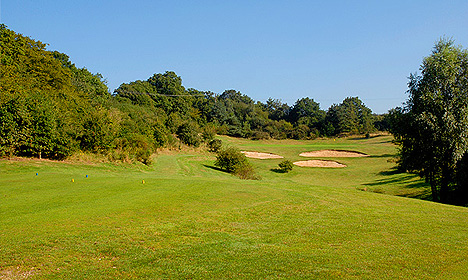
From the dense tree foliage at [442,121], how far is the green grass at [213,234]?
7.54 metres

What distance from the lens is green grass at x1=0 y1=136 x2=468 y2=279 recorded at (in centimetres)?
570

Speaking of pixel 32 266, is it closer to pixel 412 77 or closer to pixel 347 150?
pixel 412 77

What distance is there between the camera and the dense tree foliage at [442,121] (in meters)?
18.3

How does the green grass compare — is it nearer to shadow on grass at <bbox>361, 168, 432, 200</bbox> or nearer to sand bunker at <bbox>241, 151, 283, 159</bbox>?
shadow on grass at <bbox>361, 168, 432, 200</bbox>

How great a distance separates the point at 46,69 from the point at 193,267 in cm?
4501

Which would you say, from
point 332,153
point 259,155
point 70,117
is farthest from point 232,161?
point 332,153

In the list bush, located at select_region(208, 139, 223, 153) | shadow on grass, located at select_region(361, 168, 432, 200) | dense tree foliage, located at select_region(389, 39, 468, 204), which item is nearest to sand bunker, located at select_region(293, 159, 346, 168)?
shadow on grass, located at select_region(361, 168, 432, 200)

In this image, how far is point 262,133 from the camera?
306ft

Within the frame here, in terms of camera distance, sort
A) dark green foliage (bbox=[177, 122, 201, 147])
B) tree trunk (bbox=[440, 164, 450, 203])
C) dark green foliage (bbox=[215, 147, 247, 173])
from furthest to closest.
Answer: dark green foliage (bbox=[177, 122, 201, 147]), dark green foliage (bbox=[215, 147, 247, 173]), tree trunk (bbox=[440, 164, 450, 203])

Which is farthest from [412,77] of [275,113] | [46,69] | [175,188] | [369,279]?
[275,113]

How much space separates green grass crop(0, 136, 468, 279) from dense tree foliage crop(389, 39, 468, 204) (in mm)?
7539

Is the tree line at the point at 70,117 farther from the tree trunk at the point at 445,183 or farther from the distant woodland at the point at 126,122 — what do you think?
the tree trunk at the point at 445,183

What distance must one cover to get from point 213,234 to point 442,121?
1762 centimetres

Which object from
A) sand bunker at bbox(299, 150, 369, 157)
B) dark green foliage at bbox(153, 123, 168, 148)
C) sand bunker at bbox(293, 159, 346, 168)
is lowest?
sand bunker at bbox(293, 159, 346, 168)
